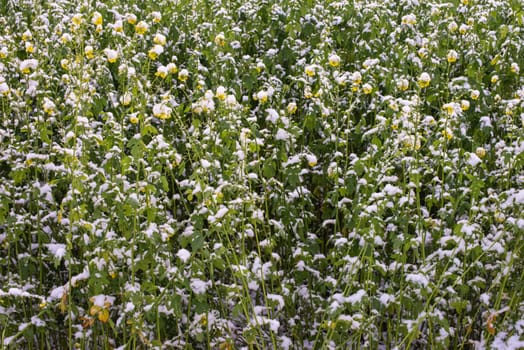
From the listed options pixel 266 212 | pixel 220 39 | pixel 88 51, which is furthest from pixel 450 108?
pixel 88 51

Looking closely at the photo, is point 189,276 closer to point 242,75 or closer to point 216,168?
point 216,168

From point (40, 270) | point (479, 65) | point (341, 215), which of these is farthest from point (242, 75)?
point (40, 270)

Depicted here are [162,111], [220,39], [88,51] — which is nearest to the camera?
[162,111]

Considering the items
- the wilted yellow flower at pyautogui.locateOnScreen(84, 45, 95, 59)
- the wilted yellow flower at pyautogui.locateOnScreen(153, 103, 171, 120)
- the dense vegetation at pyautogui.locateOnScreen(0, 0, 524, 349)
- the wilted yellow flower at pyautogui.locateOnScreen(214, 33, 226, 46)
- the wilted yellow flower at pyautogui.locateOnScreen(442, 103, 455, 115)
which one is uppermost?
the wilted yellow flower at pyautogui.locateOnScreen(214, 33, 226, 46)

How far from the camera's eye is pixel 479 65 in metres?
4.30

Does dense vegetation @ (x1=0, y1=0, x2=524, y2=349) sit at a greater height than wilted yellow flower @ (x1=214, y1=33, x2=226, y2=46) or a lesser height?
lesser

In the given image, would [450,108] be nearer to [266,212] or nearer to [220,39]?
[266,212]

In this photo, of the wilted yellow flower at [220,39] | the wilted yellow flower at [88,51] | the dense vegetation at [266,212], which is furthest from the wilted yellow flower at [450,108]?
the wilted yellow flower at [88,51]

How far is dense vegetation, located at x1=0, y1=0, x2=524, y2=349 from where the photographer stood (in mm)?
3084

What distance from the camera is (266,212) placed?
11.9ft

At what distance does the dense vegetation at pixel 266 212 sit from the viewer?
3084 millimetres

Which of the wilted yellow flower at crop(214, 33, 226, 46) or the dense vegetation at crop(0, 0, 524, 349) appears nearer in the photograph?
the dense vegetation at crop(0, 0, 524, 349)

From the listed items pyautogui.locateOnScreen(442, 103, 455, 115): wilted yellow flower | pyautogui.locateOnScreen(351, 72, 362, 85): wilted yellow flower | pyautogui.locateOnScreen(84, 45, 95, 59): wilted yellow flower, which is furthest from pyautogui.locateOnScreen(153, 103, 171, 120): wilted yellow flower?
pyautogui.locateOnScreen(442, 103, 455, 115): wilted yellow flower

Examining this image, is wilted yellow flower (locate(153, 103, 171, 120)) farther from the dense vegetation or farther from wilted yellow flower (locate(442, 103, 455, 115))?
wilted yellow flower (locate(442, 103, 455, 115))
